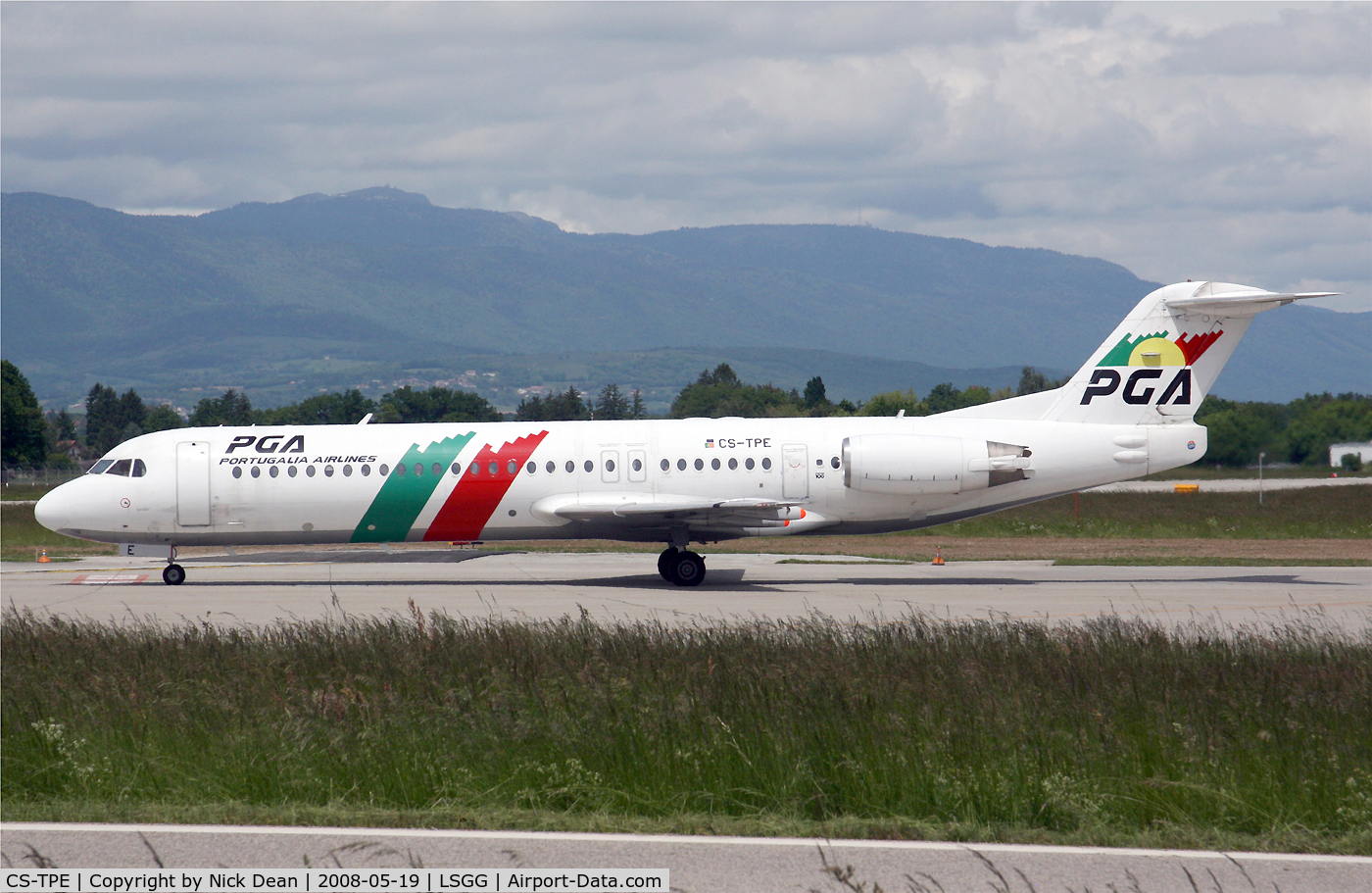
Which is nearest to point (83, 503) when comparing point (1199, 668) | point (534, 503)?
point (534, 503)

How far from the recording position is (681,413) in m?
131

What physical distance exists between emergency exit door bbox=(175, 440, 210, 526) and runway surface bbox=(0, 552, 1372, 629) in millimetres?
1439

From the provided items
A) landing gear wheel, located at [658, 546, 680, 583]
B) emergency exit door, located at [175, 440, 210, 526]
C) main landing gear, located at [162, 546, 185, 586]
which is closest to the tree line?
emergency exit door, located at [175, 440, 210, 526]

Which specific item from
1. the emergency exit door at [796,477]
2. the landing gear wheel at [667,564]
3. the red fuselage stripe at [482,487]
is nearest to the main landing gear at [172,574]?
the red fuselage stripe at [482,487]

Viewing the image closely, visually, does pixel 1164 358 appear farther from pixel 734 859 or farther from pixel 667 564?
pixel 734 859

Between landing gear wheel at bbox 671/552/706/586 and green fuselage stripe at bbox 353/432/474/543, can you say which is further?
green fuselage stripe at bbox 353/432/474/543

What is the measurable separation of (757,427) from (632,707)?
50.9ft

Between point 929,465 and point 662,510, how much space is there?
520 cm

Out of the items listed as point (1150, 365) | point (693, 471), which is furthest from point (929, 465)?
point (1150, 365)

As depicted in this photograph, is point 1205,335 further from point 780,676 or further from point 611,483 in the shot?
point 780,676

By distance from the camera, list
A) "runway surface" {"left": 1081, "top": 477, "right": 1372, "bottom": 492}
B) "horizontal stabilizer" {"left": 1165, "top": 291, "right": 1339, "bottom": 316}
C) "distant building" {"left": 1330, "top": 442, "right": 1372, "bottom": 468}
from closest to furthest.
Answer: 1. "horizontal stabilizer" {"left": 1165, "top": 291, "right": 1339, "bottom": 316}
2. "distant building" {"left": 1330, "top": 442, "right": 1372, "bottom": 468}
3. "runway surface" {"left": 1081, "top": 477, "right": 1372, "bottom": 492}

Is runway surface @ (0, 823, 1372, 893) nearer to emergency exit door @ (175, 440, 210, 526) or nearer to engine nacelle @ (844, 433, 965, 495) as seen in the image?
engine nacelle @ (844, 433, 965, 495)

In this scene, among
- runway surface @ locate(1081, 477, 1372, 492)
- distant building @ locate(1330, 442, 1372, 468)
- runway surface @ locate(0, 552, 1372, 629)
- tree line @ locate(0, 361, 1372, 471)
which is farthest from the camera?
runway surface @ locate(1081, 477, 1372, 492)

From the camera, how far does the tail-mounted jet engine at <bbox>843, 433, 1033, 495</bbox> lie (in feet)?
79.5
